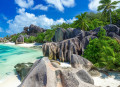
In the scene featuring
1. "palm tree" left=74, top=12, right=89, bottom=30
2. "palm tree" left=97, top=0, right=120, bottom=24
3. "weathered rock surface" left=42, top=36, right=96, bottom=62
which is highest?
"palm tree" left=97, top=0, right=120, bottom=24

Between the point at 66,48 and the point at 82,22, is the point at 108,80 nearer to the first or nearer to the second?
the point at 66,48

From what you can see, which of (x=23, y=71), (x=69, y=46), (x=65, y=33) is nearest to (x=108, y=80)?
(x=23, y=71)

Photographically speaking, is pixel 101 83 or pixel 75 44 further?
pixel 75 44

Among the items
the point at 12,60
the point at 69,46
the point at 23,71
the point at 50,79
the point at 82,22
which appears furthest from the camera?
the point at 82,22

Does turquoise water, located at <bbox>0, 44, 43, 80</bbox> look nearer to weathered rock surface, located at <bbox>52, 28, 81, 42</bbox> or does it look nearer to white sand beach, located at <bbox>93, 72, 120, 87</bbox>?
weathered rock surface, located at <bbox>52, 28, 81, 42</bbox>

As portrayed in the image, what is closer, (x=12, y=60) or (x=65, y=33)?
(x=12, y=60)

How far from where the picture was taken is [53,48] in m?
14.4

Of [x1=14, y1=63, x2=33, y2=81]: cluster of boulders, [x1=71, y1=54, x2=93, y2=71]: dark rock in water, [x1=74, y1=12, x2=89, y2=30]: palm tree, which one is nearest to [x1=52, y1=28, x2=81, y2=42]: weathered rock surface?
[x1=74, y1=12, x2=89, y2=30]: palm tree

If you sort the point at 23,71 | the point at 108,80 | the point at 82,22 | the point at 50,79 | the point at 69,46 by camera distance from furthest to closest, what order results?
the point at 82,22
the point at 69,46
the point at 23,71
the point at 108,80
the point at 50,79

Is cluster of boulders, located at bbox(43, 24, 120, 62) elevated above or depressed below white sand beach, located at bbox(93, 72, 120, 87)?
above

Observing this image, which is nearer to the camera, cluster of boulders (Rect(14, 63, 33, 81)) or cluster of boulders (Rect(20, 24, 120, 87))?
cluster of boulders (Rect(20, 24, 120, 87))

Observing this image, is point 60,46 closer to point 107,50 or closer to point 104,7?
point 107,50

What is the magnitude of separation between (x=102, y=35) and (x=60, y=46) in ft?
22.4

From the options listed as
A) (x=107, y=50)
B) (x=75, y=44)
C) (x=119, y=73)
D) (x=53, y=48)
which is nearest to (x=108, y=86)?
(x=119, y=73)
